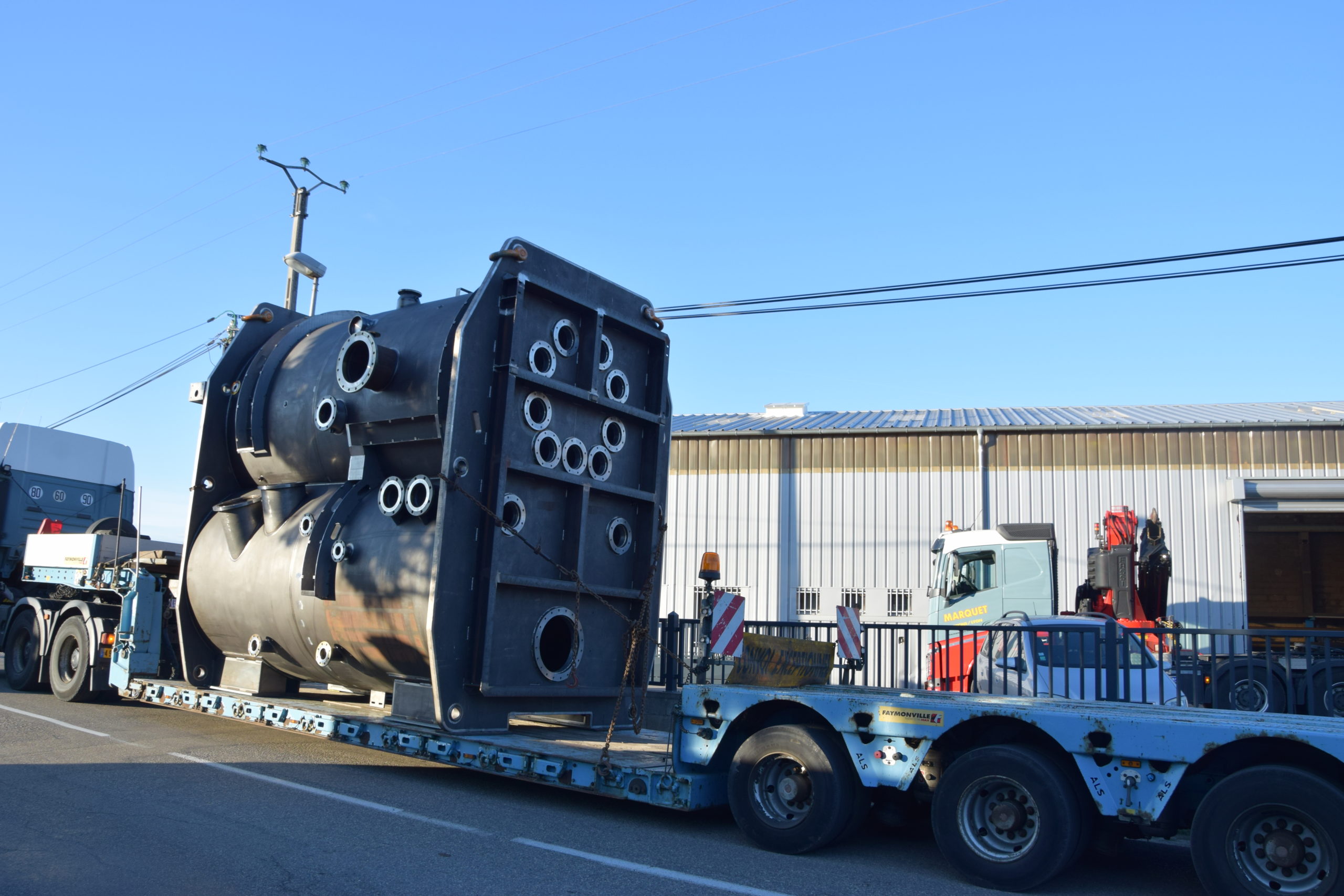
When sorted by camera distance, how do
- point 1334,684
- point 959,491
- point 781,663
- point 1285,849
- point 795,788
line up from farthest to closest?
point 959,491 < point 1334,684 < point 781,663 < point 795,788 < point 1285,849

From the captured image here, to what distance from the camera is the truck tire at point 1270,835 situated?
5.15 metres

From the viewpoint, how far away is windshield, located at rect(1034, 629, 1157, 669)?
9219 millimetres

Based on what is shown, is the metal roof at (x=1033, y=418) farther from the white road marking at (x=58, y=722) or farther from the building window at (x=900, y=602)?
the white road marking at (x=58, y=722)

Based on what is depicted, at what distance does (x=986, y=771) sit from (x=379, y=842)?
3.83 m

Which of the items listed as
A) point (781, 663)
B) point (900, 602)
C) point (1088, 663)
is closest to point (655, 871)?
point (781, 663)

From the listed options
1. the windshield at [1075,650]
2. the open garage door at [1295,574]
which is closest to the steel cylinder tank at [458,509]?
the windshield at [1075,650]

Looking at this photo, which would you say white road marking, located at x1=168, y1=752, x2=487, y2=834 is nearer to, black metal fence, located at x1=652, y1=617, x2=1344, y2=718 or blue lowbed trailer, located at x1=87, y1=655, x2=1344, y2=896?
blue lowbed trailer, located at x1=87, y1=655, x2=1344, y2=896

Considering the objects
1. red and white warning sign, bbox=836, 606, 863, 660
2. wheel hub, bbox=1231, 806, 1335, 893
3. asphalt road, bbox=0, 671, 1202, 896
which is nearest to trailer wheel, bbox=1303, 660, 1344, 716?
red and white warning sign, bbox=836, 606, 863, 660

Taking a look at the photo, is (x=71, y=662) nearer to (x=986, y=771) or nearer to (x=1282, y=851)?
(x=986, y=771)

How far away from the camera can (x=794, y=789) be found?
6.84 metres

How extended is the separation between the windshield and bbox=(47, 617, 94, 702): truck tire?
443 inches

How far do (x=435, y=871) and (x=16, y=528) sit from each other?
14.0m

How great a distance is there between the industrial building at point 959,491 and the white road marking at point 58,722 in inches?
616

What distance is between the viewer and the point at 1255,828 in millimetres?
5418
